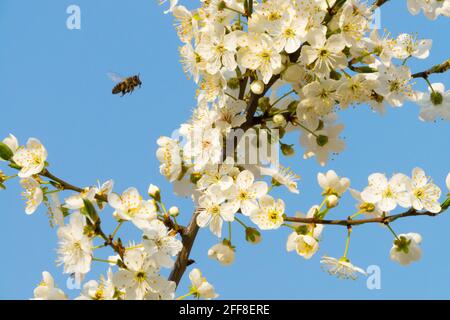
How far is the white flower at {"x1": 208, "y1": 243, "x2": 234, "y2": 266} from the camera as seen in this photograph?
3453 mm

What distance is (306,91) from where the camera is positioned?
3.43m

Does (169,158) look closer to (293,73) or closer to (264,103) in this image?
(264,103)

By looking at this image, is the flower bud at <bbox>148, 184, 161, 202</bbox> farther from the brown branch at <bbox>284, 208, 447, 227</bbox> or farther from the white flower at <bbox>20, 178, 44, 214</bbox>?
the brown branch at <bbox>284, 208, 447, 227</bbox>

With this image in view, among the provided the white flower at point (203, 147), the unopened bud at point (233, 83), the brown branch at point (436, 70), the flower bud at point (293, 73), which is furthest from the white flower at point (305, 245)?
the brown branch at point (436, 70)

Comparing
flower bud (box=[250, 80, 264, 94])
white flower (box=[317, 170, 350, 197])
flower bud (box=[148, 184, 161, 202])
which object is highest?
flower bud (box=[250, 80, 264, 94])

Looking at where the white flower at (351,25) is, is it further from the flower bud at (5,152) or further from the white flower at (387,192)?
the flower bud at (5,152)

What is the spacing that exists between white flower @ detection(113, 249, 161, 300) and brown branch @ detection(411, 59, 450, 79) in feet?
6.48

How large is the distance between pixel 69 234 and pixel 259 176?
1089 millimetres

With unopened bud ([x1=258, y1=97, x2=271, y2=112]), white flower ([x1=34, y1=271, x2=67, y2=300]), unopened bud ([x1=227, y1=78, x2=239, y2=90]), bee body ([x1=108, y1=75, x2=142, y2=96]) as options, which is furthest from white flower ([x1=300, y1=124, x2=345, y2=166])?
bee body ([x1=108, y1=75, x2=142, y2=96])

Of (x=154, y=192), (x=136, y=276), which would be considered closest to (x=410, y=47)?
(x=154, y=192)

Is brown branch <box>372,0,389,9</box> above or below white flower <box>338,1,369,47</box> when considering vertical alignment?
above

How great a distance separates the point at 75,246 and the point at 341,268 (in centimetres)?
134
